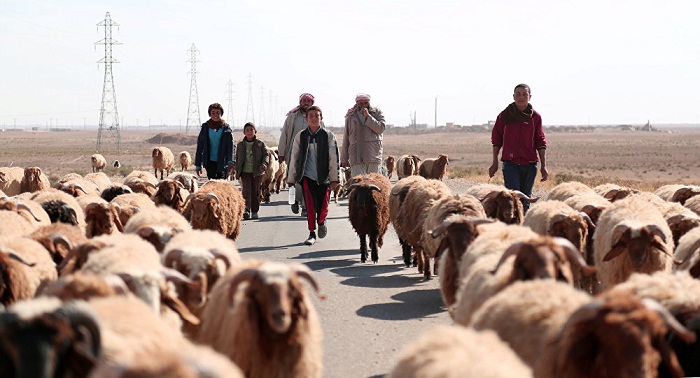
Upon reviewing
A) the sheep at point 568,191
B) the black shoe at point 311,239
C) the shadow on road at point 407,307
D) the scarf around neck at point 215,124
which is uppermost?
the scarf around neck at point 215,124

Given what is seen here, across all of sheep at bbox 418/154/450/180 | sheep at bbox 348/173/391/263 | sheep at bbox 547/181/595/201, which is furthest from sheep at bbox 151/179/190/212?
sheep at bbox 418/154/450/180

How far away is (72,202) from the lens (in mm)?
11750

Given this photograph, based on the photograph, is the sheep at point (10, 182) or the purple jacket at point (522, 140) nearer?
the purple jacket at point (522, 140)

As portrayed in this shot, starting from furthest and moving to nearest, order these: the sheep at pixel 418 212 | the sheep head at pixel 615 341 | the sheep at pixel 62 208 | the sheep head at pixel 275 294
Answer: the sheep at pixel 418 212 → the sheep at pixel 62 208 → the sheep head at pixel 275 294 → the sheep head at pixel 615 341

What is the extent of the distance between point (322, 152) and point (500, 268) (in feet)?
25.8

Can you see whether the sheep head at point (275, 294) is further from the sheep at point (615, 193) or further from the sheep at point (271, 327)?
the sheep at point (615, 193)

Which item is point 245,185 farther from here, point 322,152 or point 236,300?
point 236,300

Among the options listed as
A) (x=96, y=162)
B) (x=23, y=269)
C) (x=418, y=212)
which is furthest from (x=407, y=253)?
(x=96, y=162)

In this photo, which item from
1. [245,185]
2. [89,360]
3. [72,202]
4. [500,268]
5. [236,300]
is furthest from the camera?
[245,185]

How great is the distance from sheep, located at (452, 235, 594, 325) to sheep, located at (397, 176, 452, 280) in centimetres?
451

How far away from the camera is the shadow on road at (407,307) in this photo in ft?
30.3

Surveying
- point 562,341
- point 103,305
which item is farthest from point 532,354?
point 103,305

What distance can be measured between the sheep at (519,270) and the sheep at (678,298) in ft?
1.85

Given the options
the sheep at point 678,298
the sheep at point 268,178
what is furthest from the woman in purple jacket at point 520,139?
the sheep at point 268,178
